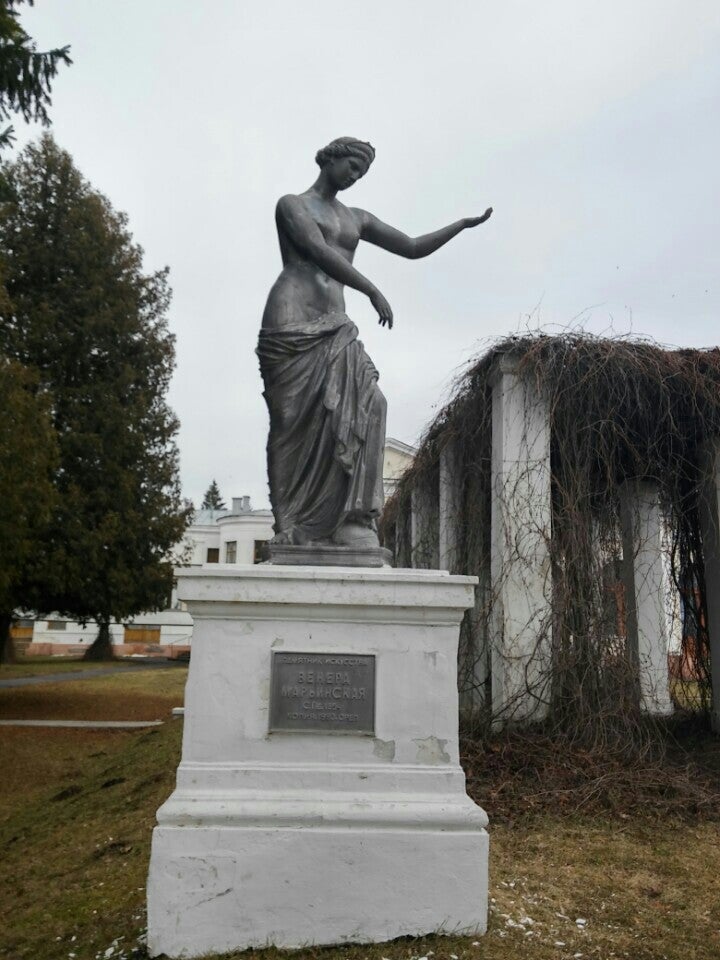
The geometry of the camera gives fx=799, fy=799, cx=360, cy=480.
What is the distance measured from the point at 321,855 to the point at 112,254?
15.0m

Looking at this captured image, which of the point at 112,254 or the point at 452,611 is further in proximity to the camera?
the point at 112,254

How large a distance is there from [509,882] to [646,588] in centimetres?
588

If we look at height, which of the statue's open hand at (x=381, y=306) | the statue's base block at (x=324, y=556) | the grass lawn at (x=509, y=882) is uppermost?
the statue's open hand at (x=381, y=306)

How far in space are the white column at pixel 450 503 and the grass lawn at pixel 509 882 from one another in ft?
8.78

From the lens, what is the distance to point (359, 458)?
12.1ft

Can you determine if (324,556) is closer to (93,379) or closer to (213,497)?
(93,379)

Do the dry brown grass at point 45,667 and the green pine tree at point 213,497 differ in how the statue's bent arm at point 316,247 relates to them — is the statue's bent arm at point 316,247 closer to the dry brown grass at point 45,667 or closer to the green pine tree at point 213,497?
the dry brown grass at point 45,667

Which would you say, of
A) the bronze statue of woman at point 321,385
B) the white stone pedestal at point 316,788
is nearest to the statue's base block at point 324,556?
the bronze statue of woman at point 321,385

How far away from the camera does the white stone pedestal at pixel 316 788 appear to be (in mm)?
3025

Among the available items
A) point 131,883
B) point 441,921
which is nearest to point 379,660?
point 441,921

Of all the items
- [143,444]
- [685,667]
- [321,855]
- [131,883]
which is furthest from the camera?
[143,444]

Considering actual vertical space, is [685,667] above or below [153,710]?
above

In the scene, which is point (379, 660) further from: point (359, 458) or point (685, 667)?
point (685, 667)

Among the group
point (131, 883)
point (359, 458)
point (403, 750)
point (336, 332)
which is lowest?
point (131, 883)
